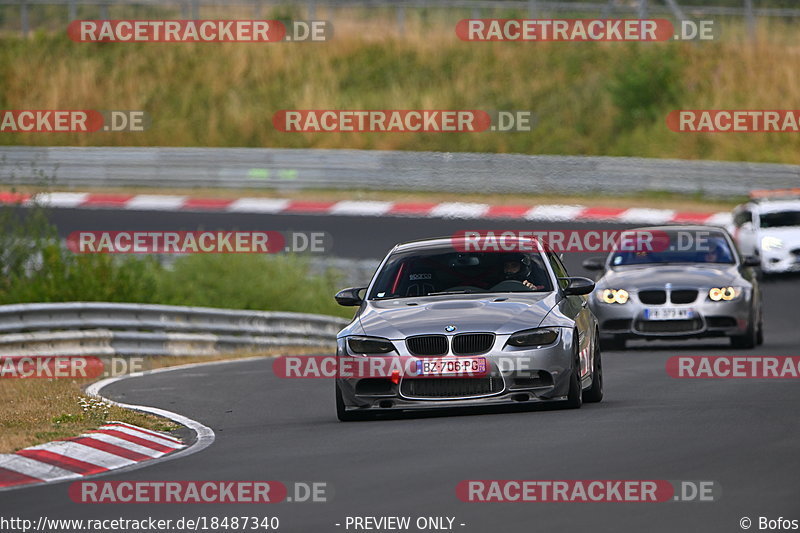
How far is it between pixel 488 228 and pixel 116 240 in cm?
690

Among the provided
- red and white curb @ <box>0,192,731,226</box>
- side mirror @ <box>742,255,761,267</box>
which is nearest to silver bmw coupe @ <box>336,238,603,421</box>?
side mirror @ <box>742,255,761,267</box>

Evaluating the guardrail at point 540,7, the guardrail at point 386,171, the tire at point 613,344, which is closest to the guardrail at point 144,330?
the tire at point 613,344

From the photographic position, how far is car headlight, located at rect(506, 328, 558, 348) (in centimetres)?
1174

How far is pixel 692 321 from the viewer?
1838cm

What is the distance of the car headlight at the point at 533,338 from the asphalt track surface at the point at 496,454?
0.51 meters

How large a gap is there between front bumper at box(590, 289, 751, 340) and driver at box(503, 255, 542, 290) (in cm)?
563

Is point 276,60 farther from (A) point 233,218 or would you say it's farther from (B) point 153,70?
(A) point 233,218

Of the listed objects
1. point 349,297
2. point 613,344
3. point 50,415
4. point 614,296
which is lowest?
point 50,415

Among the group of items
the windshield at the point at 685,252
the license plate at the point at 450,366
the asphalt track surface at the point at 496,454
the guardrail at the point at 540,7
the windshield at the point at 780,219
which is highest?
the guardrail at the point at 540,7

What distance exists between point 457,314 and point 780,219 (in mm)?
16781

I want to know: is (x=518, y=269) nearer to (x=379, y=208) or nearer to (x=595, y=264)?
(x=595, y=264)

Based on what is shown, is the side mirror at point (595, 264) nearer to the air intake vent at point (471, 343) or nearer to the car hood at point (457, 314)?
the car hood at point (457, 314)

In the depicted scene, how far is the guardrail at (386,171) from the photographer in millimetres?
33875

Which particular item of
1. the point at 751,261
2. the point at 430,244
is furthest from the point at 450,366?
the point at 751,261
